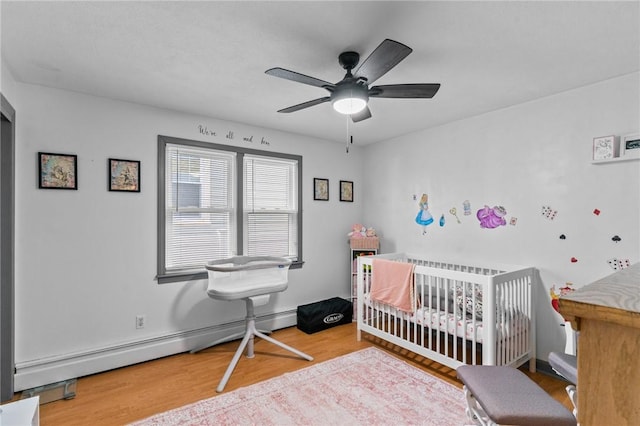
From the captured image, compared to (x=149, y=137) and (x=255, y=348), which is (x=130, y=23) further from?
(x=255, y=348)

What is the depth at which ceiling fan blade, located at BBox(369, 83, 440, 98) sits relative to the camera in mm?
1842

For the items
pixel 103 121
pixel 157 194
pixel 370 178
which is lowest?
pixel 157 194

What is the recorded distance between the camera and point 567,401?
86.4 inches

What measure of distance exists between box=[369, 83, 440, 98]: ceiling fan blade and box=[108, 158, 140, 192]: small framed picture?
2.19 m

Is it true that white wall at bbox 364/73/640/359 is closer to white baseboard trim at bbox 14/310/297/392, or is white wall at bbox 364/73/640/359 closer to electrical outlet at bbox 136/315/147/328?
white baseboard trim at bbox 14/310/297/392

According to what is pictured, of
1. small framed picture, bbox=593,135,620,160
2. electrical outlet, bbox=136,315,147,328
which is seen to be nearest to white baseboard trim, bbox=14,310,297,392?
electrical outlet, bbox=136,315,147,328

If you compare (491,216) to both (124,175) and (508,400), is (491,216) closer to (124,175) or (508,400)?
(508,400)

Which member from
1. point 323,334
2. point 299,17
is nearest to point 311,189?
point 323,334

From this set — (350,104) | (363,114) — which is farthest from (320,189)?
(350,104)

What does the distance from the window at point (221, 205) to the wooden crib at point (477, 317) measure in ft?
4.13

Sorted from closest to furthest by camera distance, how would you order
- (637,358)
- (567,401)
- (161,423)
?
(637,358)
(161,423)
(567,401)

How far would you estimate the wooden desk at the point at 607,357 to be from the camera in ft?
1.44

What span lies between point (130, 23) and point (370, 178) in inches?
127

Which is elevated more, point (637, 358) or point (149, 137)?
point (149, 137)
